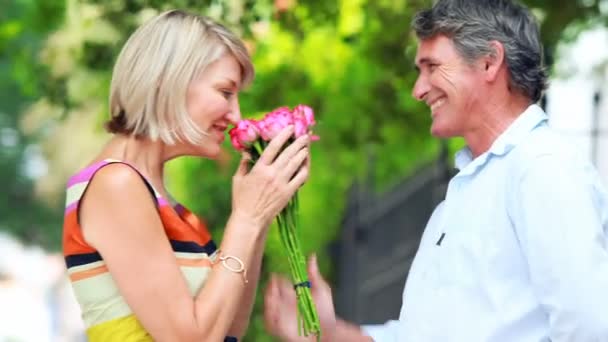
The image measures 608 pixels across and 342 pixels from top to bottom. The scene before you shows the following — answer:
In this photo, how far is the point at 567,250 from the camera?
2.59m

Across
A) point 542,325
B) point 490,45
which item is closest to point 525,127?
point 490,45

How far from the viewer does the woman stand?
2801 millimetres

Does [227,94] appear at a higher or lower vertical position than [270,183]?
higher

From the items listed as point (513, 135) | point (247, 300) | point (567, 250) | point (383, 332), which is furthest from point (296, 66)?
point (567, 250)

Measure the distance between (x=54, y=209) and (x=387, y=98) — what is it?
23753 millimetres

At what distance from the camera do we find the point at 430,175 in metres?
11.6

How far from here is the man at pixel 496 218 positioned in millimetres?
2611

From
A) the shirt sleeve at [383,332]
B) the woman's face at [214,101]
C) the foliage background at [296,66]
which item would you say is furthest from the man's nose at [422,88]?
the foliage background at [296,66]

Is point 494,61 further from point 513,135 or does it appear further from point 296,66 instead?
point 296,66

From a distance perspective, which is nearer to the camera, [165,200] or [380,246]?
[165,200]

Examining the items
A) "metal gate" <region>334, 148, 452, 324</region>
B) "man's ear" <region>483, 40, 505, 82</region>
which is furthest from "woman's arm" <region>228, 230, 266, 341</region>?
"metal gate" <region>334, 148, 452, 324</region>

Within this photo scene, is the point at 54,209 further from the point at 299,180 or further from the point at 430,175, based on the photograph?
the point at 299,180

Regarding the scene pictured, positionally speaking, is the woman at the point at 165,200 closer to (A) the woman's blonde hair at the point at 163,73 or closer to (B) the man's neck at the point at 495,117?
(A) the woman's blonde hair at the point at 163,73

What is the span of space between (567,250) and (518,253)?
0.52 ft
